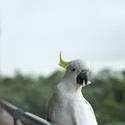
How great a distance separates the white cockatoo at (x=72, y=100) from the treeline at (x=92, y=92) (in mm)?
12548

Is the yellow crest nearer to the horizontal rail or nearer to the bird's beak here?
the bird's beak

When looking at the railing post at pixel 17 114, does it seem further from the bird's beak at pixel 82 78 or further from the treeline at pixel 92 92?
the treeline at pixel 92 92

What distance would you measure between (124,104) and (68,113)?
21871mm

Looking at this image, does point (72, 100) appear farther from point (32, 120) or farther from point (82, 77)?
point (32, 120)

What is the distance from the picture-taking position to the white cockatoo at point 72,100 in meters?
1.48

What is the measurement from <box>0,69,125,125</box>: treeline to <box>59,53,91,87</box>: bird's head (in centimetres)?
1256

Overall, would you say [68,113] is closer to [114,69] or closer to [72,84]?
[72,84]

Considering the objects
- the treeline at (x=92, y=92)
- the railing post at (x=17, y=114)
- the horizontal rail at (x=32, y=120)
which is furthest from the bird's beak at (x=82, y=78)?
the treeline at (x=92, y=92)

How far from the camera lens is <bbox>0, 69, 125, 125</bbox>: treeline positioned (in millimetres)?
15038

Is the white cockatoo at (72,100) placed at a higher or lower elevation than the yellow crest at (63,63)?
lower

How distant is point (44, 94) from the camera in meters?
14.9

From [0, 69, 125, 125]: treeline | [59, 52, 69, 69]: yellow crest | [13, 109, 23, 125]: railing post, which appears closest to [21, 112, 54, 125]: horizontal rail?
[13, 109, 23, 125]: railing post

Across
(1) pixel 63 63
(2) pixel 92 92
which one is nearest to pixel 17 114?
(1) pixel 63 63

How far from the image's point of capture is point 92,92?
18.5 m
